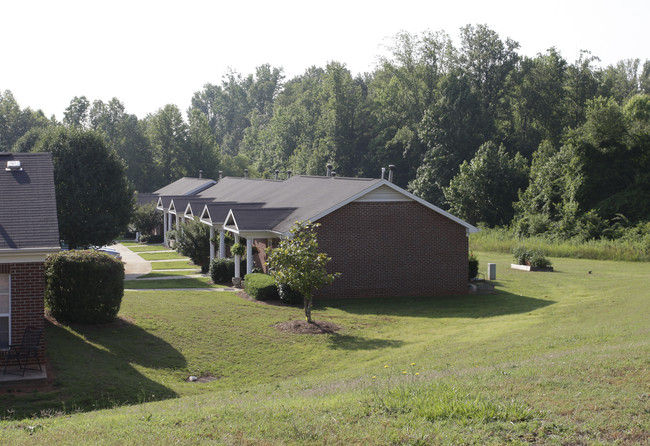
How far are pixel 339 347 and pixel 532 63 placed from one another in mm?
63678

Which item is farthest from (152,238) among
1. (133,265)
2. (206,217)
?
(206,217)

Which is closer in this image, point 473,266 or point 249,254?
point 249,254

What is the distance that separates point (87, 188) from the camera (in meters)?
39.1

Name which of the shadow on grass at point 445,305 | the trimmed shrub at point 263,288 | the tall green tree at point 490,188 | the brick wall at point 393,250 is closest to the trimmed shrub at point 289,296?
the trimmed shrub at point 263,288

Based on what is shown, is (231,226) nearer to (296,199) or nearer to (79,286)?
(296,199)

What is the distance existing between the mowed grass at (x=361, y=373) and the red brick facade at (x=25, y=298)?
1.12 meters

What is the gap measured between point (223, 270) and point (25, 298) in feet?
56.5

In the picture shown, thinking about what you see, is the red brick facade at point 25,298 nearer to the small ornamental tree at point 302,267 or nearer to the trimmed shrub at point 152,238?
the small ornamental tree at point 302,267

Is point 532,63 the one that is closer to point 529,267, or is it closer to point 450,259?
point 529,267

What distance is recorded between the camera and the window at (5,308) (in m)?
14.2

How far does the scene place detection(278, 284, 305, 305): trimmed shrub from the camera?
24.9 meters

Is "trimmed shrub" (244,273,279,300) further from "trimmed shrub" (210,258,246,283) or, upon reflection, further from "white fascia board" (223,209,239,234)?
"trimmed shrub" (210,258,246,283)

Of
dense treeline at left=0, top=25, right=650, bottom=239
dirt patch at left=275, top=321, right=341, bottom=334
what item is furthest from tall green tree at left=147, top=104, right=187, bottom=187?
dirt patch at left=275, top=321, right=341, bottom=334

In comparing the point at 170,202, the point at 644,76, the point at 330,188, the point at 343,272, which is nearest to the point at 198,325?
the point at 343,272
